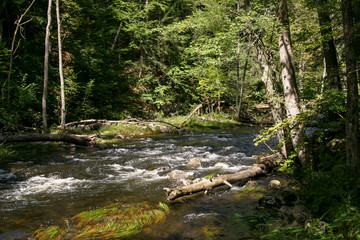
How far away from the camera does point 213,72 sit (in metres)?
19.8

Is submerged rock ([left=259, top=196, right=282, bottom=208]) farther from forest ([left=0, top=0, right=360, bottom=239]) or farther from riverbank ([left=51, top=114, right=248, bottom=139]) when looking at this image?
riverbank ([left=51, top=114, right=248, bottom=139])

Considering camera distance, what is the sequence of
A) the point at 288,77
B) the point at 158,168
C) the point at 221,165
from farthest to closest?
the point at 221,165 → the point at 158,168 → the point at 288,77

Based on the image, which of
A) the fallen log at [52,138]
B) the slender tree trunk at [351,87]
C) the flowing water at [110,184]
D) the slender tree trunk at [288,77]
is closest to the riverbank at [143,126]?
the fallen log at [52,138]

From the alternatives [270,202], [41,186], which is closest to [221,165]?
[270,202]

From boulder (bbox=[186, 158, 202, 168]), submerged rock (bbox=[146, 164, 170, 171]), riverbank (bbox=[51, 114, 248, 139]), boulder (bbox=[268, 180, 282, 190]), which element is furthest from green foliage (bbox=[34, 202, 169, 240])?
riverbank (bbox=[51, 114, 248, 139])

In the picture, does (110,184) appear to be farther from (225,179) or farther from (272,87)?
(272,87)

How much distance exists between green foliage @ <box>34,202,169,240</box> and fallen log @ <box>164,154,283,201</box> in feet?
1.47

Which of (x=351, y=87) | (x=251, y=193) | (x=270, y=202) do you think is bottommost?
(x=251, y=193)

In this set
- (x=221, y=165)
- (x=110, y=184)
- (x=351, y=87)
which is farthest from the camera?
(x=221, y=165)

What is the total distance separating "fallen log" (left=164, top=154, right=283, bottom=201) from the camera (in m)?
5.01

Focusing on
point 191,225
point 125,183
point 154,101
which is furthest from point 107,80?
point 191,225

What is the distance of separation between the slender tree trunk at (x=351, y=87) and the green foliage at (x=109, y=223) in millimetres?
3347

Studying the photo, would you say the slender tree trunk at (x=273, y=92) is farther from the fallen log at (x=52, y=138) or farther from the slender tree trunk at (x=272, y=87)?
the fallen log at (x=52, y=138)

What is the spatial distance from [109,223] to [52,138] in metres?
7.36
